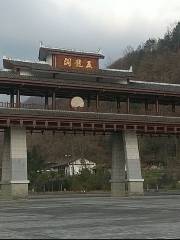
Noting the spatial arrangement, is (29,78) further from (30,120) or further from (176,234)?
(176,234)

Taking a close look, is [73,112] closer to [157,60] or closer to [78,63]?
[78,63]

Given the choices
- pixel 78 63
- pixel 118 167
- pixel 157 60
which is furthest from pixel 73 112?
pixel 157 60

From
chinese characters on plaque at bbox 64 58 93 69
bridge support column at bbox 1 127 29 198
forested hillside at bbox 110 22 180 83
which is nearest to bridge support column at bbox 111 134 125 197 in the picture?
chinese characters on plaque at bbox 64 58 93 69

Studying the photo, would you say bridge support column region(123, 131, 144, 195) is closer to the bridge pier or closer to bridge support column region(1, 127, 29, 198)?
the bridge pier

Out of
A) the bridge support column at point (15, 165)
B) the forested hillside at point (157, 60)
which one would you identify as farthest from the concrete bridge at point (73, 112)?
the forested hillside at point (157, 60)

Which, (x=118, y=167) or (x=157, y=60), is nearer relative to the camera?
(x=118, y=167)

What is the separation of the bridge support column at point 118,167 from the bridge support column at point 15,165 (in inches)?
435

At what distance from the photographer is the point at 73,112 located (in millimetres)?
48375

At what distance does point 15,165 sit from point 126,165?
39.6 ft

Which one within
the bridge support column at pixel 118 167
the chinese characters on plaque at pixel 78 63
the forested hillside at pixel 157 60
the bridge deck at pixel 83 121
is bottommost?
the bridge support column at pixel 118 167

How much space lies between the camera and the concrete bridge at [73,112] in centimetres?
4556

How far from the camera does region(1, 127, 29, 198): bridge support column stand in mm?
44125

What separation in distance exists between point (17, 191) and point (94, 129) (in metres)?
10.7

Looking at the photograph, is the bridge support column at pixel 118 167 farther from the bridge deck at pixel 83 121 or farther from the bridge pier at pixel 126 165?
the bridge deck at pixel 83 121
